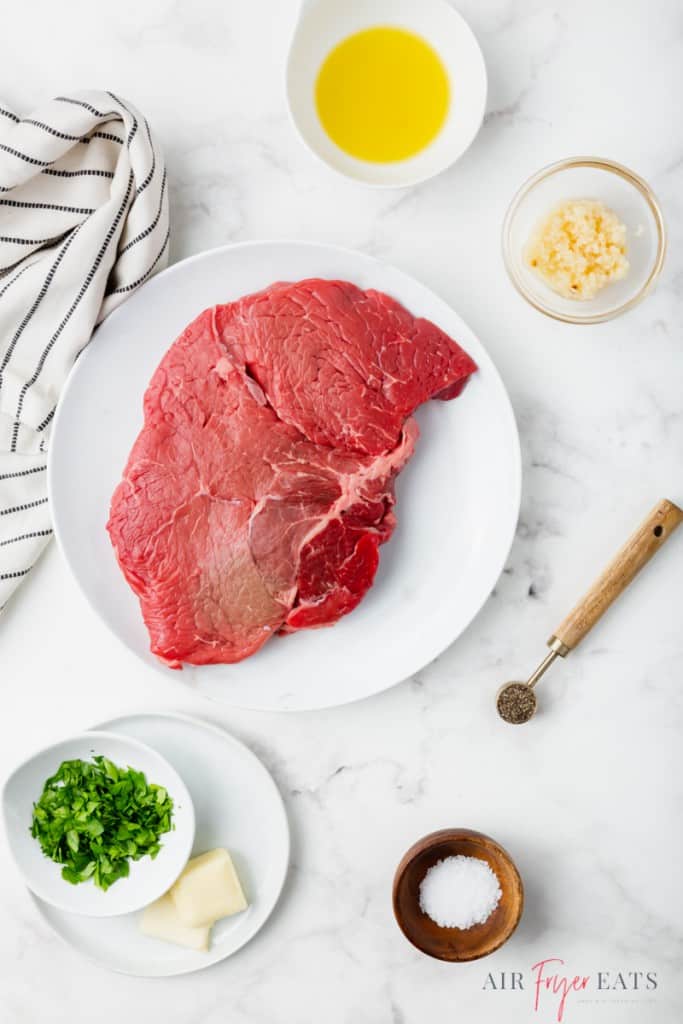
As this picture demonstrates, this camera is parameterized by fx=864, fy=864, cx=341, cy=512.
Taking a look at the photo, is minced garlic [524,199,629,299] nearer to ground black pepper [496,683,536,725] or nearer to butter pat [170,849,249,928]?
ground black pepper [496,683,536,725]

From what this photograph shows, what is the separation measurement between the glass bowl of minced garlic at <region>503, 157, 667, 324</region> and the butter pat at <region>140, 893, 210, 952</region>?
2.04 metres

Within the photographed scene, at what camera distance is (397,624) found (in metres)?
2.49

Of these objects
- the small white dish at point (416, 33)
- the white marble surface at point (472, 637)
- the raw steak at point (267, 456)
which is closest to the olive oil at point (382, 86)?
the small white dish at point (416, 33)

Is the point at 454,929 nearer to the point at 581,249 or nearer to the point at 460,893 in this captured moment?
the point at 460,893

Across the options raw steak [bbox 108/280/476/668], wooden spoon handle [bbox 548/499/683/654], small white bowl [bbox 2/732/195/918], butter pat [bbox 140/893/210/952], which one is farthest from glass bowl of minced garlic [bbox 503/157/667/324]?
butter pat [bbox 140/893/210/952]

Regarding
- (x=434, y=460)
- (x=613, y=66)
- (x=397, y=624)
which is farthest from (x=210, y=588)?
A: (x=613, y=66)

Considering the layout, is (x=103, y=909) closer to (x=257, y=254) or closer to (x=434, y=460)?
(x=434, y=460)

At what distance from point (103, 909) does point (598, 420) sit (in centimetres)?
199

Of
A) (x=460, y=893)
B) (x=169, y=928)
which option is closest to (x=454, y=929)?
(x=460, y=893)

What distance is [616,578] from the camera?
247cm

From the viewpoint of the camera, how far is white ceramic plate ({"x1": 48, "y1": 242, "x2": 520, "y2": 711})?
2371 mm

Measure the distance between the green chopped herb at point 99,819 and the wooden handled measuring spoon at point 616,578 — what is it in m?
1.18

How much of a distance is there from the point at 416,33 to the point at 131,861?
8.09ft

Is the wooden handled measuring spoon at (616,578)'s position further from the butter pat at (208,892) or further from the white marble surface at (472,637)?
the butter pat at (208,892)
